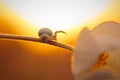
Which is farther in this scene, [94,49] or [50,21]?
[50,21]

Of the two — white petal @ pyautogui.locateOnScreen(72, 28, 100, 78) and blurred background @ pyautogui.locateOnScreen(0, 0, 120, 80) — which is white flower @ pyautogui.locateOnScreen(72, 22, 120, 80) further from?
blurred background @ pyautogui.locateOnScreen(0, 0, 120, 80)

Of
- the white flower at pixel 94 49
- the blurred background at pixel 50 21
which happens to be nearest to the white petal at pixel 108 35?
the white flower at pixel 94 49

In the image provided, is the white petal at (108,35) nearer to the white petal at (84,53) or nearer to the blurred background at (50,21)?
the white petal at (84,53)

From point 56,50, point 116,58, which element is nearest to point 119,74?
point 116,58

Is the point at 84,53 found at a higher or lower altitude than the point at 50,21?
lower

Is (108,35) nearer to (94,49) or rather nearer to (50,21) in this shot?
(94,49)

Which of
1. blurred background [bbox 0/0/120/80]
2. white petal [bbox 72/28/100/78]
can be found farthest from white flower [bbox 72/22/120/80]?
blurred background [bbox 0/0/120/80]

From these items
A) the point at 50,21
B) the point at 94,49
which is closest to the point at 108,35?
the point at 94,49

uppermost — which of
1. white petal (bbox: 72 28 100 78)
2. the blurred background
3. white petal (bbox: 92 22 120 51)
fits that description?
the blurred background
